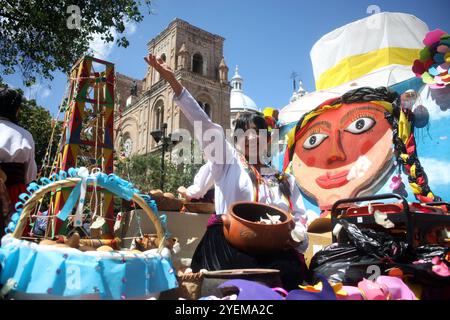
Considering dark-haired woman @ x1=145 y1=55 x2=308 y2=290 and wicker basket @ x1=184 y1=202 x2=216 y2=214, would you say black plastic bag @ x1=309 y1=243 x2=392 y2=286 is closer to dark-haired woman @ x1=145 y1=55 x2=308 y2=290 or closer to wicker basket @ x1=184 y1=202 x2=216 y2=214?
dark-haired woman @ x1=145 y1=55 x2=308 y2=290

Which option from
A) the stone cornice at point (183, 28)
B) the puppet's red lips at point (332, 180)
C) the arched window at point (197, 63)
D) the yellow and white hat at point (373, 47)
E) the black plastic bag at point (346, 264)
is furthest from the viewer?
the arched window at point (197, 63)

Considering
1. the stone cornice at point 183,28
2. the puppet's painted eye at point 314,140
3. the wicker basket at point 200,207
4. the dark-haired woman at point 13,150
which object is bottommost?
the wicker basket at point 200,207

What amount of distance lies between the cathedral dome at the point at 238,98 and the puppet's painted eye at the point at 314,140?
35.1 m

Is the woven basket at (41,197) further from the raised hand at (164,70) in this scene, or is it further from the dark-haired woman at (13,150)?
the dark-haired woman at (13,150)

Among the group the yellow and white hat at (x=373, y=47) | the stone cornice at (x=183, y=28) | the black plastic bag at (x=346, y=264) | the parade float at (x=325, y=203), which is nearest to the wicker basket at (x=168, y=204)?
the parade float at (x=325, y=203)

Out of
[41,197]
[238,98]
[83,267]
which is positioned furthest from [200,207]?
[238,98]

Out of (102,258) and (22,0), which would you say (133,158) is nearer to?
(22,0)

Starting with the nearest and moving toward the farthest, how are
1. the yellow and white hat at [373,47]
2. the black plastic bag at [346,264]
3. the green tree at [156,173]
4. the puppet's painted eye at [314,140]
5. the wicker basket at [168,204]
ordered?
1. the black plastic bag at [346,264]
2. the wicker basket at [168,204]
3. the puppet's painted eye at [314,140]
4. the yellow and white hat at [373,47]
5. the green tree at [156,173]

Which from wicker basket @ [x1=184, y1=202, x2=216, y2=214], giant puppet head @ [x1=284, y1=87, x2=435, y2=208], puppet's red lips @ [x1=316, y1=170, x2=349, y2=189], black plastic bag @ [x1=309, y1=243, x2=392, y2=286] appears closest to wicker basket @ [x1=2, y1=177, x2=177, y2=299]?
black plastic bag @ [x1=309, y1=243, x2=392, y2=286]

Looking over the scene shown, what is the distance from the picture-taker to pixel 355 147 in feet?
16.9

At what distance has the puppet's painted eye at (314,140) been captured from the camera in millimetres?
→ 5631

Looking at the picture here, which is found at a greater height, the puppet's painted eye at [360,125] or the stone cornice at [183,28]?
the stone cornice at [183,28]

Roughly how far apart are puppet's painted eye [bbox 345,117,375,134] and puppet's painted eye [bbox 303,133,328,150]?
1.50 ft
